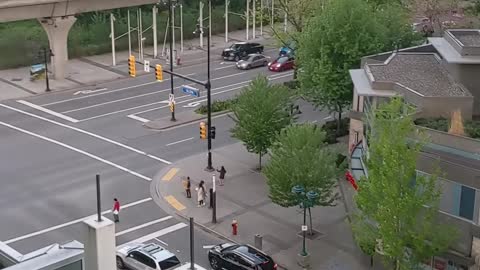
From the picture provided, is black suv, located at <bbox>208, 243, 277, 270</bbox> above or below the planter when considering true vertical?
above

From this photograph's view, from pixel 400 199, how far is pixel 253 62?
4223cm

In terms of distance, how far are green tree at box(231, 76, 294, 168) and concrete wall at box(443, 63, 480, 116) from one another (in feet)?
31.6

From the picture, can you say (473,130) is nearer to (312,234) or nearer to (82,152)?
(312,234)

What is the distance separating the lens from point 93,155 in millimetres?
45438

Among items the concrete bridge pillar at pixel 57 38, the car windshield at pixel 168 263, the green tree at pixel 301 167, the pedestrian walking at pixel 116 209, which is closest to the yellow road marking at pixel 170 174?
the pedestrian walking at pixel 116 209

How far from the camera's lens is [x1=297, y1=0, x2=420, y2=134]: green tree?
4559cm

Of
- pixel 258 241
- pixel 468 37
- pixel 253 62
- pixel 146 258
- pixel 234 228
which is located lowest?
pixel 234 228

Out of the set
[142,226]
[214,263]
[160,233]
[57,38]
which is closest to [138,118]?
[57,38]

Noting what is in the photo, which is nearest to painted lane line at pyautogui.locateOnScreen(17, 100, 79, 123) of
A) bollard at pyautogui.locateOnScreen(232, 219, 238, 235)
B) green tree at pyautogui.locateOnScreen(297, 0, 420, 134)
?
green tree at pyautogui.locateOnScreen(297, 0, 420, 134)

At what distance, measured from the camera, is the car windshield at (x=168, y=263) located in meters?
31.2

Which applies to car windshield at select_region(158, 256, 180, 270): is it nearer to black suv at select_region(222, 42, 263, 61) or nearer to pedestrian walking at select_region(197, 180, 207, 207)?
pedestrian walking at select_region(197, 180, 207, 207)

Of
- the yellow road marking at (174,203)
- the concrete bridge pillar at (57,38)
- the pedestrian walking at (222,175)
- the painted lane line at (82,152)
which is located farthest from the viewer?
the concrete bridge pillar at (57,38)

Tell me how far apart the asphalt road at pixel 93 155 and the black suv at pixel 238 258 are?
2.81 feet

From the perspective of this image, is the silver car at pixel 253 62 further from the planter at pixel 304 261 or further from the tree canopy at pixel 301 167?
the planter at pixel 304 261
